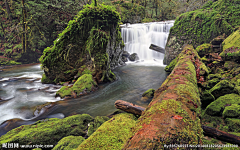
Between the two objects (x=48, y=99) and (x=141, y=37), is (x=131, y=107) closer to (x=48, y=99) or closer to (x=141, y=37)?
(x=48, y=99)

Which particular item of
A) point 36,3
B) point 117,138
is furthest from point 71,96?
point 36,3

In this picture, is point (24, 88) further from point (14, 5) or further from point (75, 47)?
point (14, 5)

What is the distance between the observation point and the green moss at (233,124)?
2.74 metres

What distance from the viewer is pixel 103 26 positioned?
32.1 ft

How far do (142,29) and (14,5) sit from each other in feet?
60.7

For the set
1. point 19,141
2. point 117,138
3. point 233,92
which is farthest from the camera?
point 233,92

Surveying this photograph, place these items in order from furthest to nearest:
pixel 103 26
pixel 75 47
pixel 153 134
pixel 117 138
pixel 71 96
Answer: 1. pixel 103 26
2. pixel 75 47
3. pixel 71 96
4. pixel 117 138
5. pixel 153 134

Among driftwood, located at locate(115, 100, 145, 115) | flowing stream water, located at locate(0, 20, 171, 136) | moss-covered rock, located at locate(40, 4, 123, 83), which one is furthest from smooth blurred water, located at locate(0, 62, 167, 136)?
driftwood, located at locate(115, 100, 145, 115)

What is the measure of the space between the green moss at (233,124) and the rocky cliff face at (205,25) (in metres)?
9.20

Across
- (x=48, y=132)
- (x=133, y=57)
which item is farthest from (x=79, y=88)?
(x=133, y=57)

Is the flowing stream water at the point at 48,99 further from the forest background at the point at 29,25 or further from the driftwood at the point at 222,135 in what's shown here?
the forest background at the point at 29,25

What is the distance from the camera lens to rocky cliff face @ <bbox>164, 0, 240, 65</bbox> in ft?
30.9

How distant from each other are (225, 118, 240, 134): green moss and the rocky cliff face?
9.20 meters

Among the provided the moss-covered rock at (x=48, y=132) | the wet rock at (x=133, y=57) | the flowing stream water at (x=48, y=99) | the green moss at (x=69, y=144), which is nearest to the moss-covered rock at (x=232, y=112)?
the flowing stream water at (x=48, y=99)
